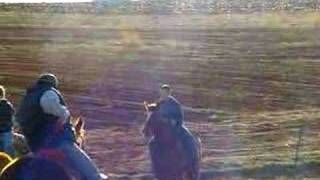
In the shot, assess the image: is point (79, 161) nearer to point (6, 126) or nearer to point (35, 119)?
point (35, 119)

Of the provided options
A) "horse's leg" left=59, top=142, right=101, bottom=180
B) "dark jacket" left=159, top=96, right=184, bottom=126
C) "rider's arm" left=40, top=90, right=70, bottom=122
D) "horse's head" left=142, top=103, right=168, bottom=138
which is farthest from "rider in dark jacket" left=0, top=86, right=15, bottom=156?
"rider's arm" left=40, top=90, right=70, bottom=122

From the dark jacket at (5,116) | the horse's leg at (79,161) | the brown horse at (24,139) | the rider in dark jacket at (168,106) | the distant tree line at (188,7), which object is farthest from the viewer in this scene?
the distant tree line at (188,7)

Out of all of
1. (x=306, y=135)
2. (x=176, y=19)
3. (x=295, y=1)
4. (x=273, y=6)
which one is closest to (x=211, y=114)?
(x=306, y=135)

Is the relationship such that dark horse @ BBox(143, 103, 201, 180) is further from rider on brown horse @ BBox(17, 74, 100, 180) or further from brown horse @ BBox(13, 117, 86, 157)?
rider on brown horse @ BBox(17, 74, 100, 180)

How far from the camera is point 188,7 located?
220ft

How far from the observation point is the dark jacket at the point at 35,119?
8.58m

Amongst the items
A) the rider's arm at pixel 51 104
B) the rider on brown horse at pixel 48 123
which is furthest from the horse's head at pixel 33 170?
the rider's arm at pixel 51 104

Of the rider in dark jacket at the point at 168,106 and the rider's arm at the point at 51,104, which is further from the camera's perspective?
the rider in dark jacket at the point at 168,106

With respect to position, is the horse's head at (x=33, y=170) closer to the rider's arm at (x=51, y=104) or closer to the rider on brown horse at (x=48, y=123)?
the rider on brown horse at (x=48, y=123)

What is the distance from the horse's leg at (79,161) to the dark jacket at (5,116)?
4.20m

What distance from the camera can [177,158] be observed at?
1372cm

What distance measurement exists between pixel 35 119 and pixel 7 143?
419 centimetres

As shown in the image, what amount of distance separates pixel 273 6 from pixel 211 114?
42.3 meters

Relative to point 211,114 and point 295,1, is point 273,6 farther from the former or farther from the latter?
point 211,114
